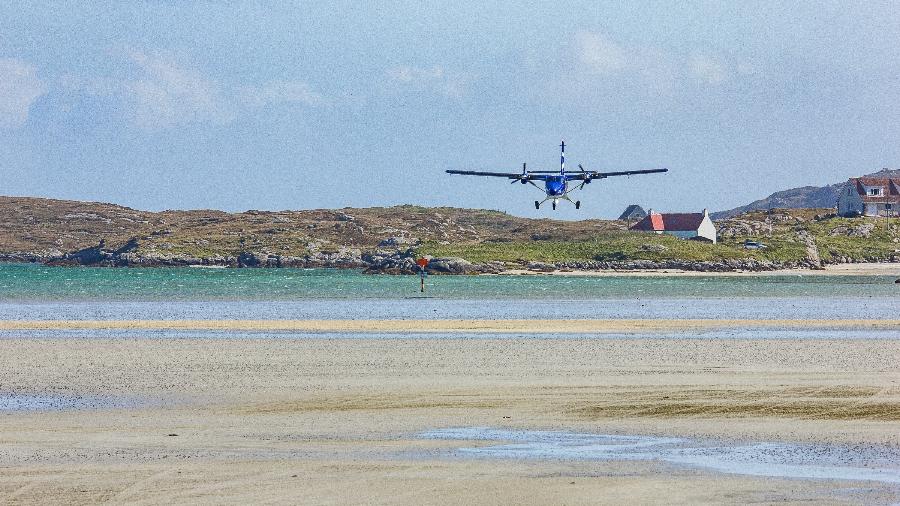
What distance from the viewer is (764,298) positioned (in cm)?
7088

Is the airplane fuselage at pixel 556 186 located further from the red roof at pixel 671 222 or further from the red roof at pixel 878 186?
the red roof at pixel 878 186

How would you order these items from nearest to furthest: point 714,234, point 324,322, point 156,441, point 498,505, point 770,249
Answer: point 498,505 < point 156,441 < point 324,322 < point 770,249 < point 714,234

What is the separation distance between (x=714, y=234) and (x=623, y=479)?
158327mm

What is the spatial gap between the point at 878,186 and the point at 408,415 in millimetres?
174267

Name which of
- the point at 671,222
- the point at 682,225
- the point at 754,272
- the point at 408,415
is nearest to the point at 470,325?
the point at 408,415

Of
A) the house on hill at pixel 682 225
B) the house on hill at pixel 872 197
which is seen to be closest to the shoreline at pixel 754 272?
the house on hill at pixel 682 225

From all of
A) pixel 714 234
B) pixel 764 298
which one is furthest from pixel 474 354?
pixel 714 234

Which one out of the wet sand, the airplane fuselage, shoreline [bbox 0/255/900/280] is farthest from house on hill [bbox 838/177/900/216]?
the wet sand

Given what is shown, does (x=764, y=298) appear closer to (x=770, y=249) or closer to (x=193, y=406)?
(x=193, y=406)

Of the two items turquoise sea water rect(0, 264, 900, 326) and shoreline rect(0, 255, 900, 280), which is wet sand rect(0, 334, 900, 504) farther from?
shoreline rect(0, 255, 900, 280)

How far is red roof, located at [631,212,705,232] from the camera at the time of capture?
168 meters

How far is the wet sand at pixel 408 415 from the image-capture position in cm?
1371

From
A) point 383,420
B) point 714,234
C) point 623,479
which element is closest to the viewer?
point 623,479

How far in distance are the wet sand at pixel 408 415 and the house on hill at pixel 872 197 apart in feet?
508
